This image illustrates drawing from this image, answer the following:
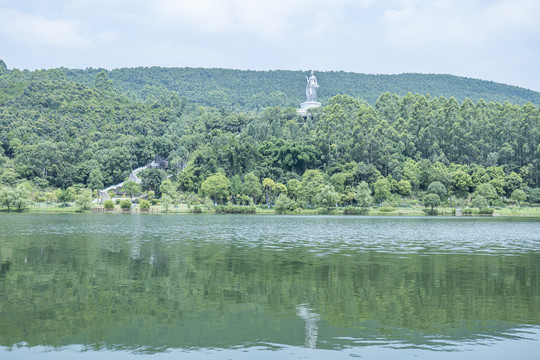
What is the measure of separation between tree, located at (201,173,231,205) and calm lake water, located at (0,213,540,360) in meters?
64.8

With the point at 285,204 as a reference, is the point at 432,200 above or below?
above

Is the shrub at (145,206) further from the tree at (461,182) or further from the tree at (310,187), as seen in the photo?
the tree at (461,182)

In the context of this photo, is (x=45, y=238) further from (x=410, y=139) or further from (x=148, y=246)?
(x=410, y=139)

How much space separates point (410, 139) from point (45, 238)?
95.3 metres

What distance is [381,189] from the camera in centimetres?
9238

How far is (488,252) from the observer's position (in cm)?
3136

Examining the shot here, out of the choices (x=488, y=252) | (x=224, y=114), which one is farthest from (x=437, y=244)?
(x=224, y=114)

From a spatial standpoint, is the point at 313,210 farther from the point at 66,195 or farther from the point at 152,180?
the point at 66,195

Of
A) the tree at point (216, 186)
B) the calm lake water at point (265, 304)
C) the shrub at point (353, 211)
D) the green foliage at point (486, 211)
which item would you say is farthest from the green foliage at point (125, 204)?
the calm lake water at point (265, 304)

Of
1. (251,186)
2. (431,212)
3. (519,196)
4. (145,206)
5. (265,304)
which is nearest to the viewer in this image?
(265,304)

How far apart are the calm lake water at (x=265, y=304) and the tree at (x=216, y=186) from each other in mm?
64801

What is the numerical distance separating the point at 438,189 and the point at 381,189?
31.8 ft

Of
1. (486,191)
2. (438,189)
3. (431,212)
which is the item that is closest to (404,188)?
(438,189)

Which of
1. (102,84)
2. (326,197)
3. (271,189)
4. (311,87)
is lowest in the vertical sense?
(326,197)
